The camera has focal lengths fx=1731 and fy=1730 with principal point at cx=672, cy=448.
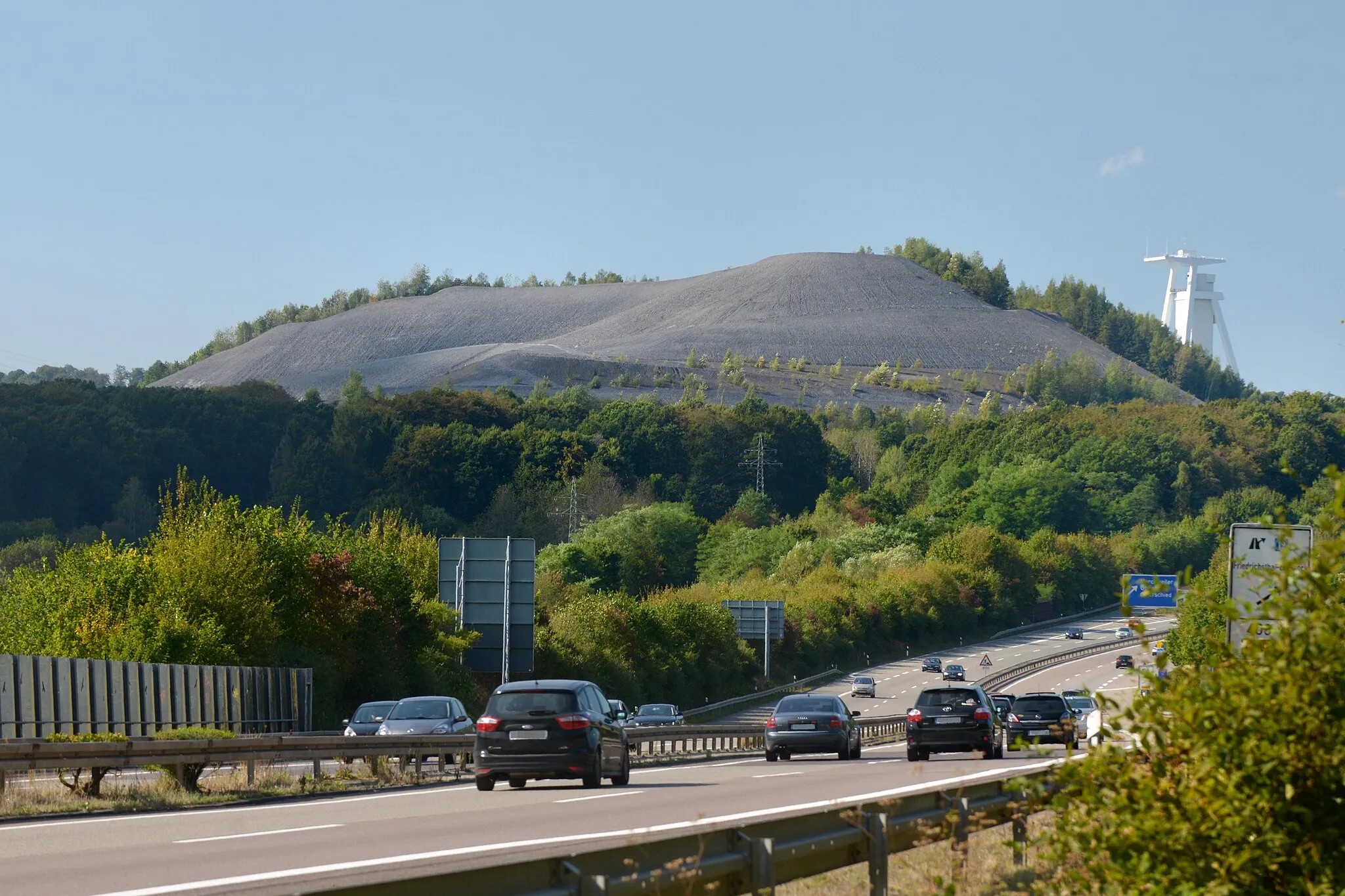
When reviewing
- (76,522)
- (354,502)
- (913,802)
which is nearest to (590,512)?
(354,502)

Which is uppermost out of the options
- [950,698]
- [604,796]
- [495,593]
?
[495,593]

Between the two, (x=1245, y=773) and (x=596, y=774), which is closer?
(x=1245, y=773)

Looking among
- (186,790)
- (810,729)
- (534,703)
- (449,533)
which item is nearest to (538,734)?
(534,703)

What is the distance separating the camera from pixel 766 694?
95.2 meters

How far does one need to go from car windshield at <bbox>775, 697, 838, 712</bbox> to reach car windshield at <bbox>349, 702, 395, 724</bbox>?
8.68 m

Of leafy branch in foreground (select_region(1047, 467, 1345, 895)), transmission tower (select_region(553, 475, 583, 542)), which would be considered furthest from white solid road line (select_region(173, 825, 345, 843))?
transmission tower (select_region(553, 475, 583, 542))

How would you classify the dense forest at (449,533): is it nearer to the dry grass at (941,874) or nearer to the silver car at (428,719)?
the silver car at (428,719)

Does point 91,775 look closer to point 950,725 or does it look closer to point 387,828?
point 387,828

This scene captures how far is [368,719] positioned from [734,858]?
92.9 ft

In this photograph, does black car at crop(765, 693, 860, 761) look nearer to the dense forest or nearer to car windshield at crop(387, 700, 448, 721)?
car windshield at crop(387, 700, 448, 721)

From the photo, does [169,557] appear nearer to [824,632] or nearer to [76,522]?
[824,632]

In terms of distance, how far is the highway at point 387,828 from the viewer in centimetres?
1362

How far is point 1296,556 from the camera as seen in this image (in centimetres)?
779

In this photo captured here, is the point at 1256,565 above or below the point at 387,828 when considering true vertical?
above
